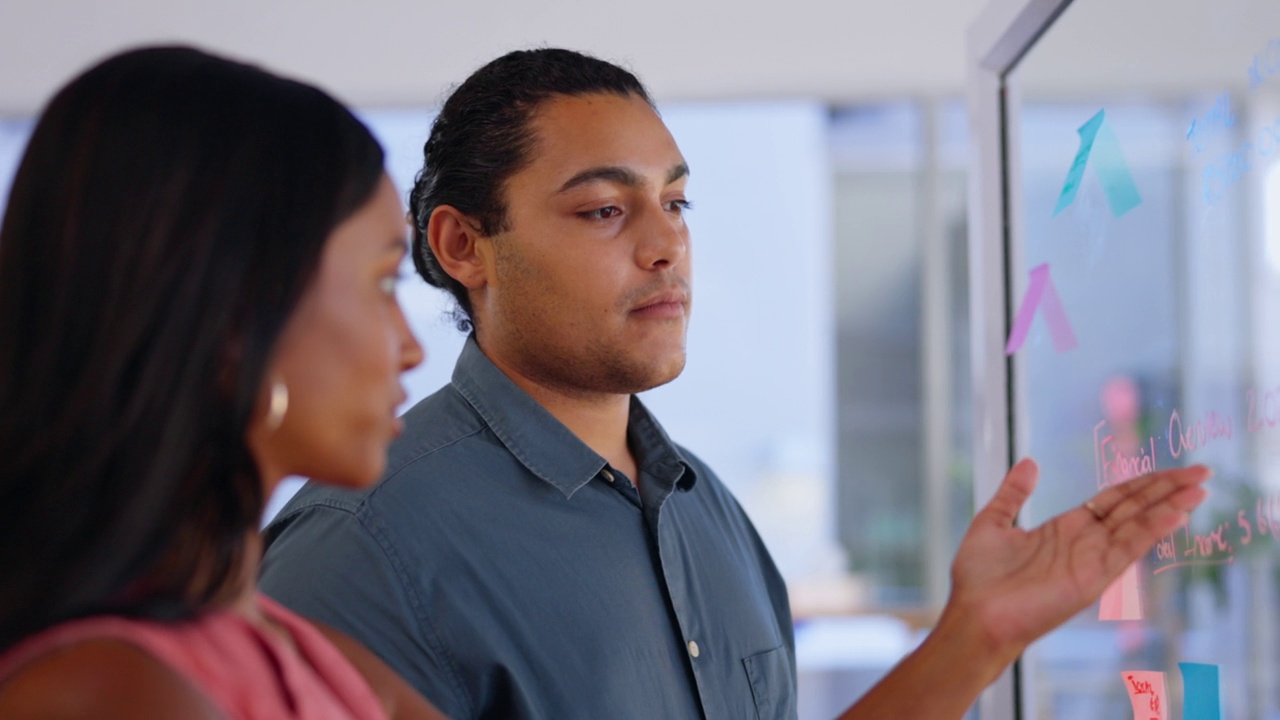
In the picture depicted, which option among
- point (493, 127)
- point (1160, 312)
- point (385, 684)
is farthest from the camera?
point (493, 127)

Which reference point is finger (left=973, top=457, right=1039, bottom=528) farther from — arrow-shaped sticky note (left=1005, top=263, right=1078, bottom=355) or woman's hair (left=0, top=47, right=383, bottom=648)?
woman's hair (left=0, top=47, right=383, bottom=648)

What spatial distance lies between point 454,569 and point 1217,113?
785 mm

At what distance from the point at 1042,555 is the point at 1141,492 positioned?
118 mm

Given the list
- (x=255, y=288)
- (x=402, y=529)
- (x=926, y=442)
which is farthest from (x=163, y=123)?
(x=926, y=442)

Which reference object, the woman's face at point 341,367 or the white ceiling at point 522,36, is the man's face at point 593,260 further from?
the white ceiling at point 522,36

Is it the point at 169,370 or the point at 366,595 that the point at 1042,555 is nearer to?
the point at 366,595

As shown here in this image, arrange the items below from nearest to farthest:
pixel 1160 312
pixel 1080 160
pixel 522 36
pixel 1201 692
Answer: pixel 1201 692
pixel 1160 312
pixel 1080 160
pixel 522 36

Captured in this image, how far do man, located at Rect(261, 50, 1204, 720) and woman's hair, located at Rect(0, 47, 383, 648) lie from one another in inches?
19.8

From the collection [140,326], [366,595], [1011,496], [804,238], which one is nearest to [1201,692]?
[1011,496]

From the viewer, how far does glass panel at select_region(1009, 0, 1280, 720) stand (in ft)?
2.95

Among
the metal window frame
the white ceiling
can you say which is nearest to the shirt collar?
the metal window frame

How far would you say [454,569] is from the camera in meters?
1.16

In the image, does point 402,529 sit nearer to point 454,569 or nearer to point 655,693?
point 454,569

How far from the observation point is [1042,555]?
3.61 feet
